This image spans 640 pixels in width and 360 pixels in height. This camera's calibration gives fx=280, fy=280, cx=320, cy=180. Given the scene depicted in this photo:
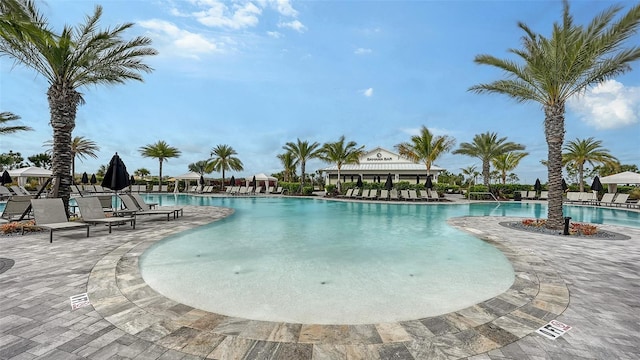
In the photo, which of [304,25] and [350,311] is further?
[304,25]

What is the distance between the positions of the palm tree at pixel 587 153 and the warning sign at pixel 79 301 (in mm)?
35967

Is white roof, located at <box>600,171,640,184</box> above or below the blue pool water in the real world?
above

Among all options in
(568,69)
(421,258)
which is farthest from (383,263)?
(568,69)

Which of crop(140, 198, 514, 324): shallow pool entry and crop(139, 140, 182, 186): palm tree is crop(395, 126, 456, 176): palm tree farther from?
crop(139, 140, 182, 186): palm tree

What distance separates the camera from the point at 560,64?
919cm

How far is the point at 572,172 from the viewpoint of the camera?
43938 mm

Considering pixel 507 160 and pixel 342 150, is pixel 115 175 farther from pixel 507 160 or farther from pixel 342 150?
pixel 507 160

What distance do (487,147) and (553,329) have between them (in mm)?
29606

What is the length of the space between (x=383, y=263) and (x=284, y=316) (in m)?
2.99

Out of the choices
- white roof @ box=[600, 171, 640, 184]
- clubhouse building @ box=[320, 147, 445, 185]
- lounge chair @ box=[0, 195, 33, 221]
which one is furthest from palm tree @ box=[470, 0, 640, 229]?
clubhouse building @ box=[320, 147, 445, 185]

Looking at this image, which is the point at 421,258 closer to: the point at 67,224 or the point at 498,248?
the point at 498,248

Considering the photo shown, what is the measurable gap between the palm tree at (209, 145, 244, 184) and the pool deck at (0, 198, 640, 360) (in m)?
35.0

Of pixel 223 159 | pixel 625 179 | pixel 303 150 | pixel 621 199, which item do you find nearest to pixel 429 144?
pixel 621 199

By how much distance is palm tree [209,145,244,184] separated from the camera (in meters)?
38.5
